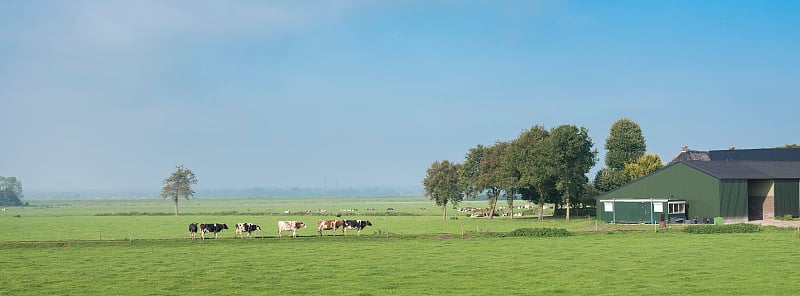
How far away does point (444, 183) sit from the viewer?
10312 centimetres

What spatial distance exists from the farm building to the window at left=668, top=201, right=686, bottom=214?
13 cm

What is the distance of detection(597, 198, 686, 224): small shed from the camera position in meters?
72.2

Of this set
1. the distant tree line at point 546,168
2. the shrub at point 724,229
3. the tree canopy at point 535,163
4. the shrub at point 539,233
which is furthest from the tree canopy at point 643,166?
the shrub at point 539,233

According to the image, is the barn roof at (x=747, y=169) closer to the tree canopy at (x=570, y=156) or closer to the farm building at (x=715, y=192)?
the farm building at (x=715, y=192)

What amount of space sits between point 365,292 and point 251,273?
769cm

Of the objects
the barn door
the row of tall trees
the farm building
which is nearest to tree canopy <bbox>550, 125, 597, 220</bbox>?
the row of tall trees

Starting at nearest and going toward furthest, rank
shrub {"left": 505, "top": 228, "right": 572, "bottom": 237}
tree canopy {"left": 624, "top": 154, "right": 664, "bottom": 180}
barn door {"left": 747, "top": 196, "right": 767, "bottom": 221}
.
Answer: shrub {"left": 505, "top": 228, "right": 572, "bottom": 237} → barn door {"left": 747, "top": 196, "right": 767, "bottom": 221} → tree canopy {"left": 624, "top": 154, "right": 664, "bottom": 180}

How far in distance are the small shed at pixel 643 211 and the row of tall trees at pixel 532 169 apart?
8631mm

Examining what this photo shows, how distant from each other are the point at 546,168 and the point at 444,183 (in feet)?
68.0

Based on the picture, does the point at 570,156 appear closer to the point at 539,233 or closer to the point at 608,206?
the point at 608,206

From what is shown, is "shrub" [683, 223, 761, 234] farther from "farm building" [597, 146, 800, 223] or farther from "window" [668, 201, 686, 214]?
"window" [668, 201, 686, 214]

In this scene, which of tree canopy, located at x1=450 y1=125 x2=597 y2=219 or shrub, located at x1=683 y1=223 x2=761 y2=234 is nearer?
shrub, located at x1=683 y1=223 x2=761 y2=234

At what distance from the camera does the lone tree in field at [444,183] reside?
336ft

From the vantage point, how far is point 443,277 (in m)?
30.5
